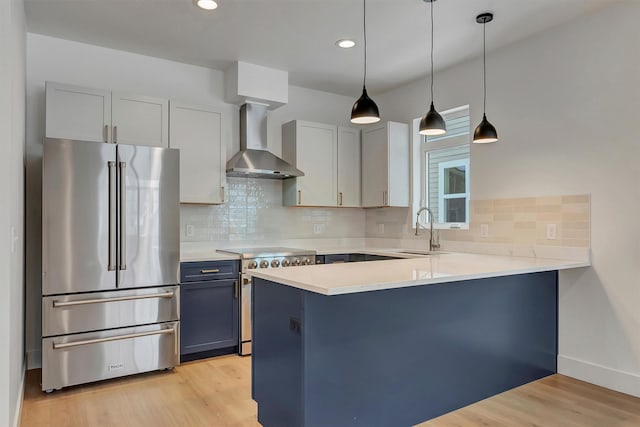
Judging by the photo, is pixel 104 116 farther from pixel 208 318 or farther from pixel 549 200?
pixel 549 200

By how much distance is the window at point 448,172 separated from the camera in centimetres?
420

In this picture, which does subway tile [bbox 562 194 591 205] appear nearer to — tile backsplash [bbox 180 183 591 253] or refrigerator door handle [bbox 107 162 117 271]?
tile backsplash [bbox 180 183 591 253]

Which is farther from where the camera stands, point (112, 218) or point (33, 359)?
point (33, 359)

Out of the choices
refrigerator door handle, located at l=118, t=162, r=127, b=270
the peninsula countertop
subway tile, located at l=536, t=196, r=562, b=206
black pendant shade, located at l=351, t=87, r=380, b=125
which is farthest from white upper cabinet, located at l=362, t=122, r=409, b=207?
refrigerator door handle, located at l=118, t=162, r=127, b=270

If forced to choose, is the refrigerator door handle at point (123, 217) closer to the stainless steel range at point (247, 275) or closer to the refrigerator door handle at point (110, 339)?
the refrigerator door handle at point (110, 339)

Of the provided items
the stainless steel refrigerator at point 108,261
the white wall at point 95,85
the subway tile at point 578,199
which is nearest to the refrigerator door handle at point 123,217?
the stainless steel refrigerator at point 108,261

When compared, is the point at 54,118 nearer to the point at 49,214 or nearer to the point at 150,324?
the point at 49,214

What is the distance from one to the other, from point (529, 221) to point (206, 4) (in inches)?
115

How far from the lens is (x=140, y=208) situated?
10.5ft

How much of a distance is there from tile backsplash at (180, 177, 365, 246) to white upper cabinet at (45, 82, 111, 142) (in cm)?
101

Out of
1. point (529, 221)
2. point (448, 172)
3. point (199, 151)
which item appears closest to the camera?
A: point (529, 221)

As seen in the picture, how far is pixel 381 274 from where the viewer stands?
2232 millimetres

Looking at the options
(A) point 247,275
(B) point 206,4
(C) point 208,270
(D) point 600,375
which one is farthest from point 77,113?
(D) point 600,375

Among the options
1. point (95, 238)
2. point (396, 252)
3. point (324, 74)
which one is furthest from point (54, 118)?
point (396, 252)
